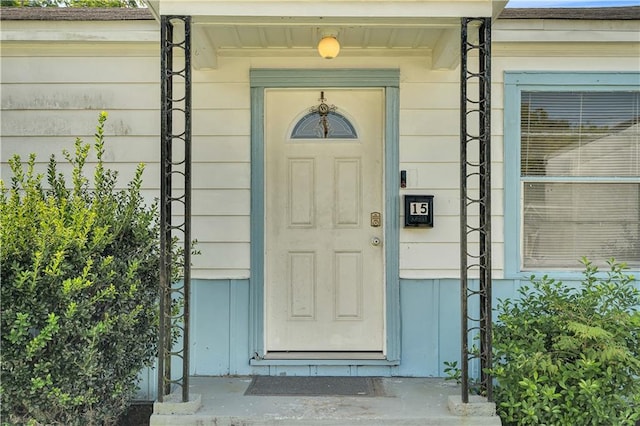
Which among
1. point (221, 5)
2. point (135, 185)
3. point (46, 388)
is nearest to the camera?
point (46, 388)

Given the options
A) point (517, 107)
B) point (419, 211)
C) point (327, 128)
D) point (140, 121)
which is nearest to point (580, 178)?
point (517, 107)

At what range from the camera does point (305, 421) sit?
8.96ft

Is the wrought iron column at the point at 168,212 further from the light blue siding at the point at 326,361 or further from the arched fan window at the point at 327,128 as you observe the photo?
the arched fan window at the point at 327,128

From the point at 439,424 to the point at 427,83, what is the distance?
7.20 feet

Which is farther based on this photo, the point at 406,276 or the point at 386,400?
the point at 406,276

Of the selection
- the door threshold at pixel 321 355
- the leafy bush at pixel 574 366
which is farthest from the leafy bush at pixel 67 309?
the leafy bush at pixel 574 366

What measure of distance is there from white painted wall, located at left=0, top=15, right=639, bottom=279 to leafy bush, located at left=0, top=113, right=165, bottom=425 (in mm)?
788

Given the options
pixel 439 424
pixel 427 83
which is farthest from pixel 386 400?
pixel 427 83

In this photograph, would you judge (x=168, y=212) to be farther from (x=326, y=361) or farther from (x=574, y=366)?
(x=574, y=366)

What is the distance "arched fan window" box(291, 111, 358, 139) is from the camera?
362cm

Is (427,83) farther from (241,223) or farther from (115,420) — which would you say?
(115,420)

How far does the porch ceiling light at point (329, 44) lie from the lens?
121 inches

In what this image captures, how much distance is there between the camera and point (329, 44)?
308 centimetres

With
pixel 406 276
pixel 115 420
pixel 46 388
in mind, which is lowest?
pixel 115 420
